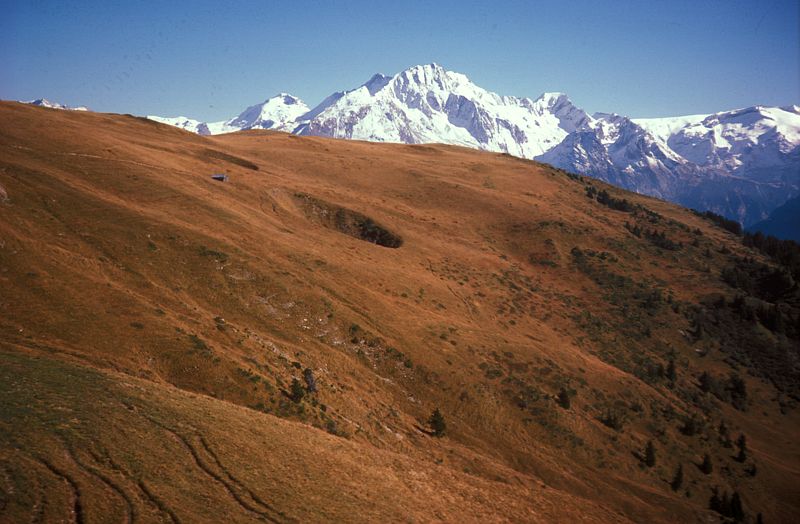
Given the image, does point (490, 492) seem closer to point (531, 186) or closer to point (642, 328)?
point (642, 328)

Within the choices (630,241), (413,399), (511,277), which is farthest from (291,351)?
(630,241)

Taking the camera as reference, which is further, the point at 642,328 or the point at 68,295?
the point at 642,328

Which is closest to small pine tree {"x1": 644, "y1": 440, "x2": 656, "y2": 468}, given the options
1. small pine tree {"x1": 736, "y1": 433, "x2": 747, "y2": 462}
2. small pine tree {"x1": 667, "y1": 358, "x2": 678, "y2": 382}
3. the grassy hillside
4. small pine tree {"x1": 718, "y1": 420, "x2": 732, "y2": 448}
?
the grassy hillside

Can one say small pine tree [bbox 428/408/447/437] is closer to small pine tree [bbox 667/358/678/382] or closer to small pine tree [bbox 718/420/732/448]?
small pine tree [bbox 718/420/732/448]

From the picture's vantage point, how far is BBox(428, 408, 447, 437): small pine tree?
33.0m

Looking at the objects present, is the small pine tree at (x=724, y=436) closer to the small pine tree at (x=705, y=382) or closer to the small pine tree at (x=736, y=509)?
the small pine tree at (x=705, y=382)

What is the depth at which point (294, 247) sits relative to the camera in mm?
50000

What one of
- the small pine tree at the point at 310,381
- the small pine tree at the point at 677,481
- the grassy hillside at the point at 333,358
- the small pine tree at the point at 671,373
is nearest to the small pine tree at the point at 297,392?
the grassy hillside at the point at 333,358

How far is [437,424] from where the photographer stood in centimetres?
3316

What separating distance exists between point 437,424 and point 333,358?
9.42 meters

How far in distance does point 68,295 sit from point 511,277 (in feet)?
188

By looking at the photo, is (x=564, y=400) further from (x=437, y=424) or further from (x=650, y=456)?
(x=437, y=424)

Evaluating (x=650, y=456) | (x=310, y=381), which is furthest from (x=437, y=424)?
(x=650, y=456)

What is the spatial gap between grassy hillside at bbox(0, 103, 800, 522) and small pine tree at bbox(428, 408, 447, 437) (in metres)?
0.84
